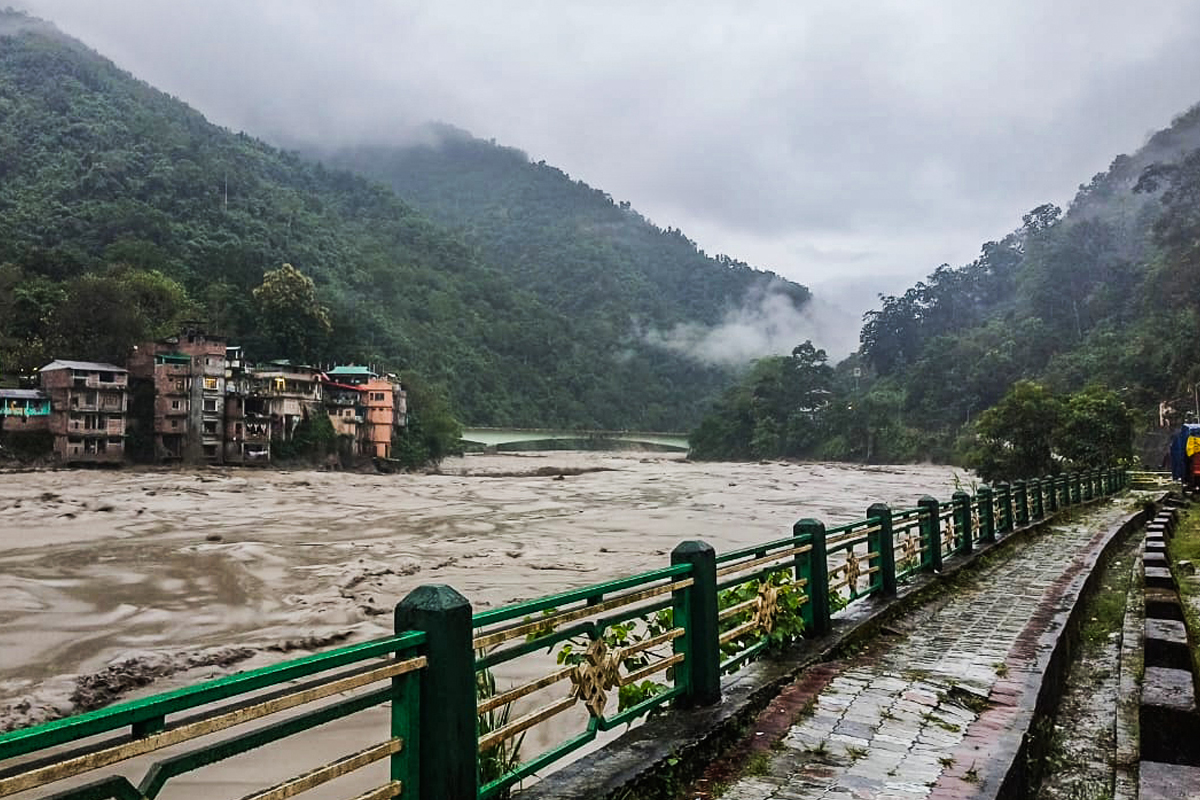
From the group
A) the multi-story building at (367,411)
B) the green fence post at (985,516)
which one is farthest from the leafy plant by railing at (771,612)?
the multi-story building at (367,411)

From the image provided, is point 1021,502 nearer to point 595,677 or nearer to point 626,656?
point 626,656

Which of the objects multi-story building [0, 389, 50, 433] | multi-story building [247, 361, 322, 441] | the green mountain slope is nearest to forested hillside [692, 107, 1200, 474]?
the green mountain slope

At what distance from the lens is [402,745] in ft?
9.41

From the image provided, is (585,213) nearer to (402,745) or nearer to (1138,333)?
(1138,333)

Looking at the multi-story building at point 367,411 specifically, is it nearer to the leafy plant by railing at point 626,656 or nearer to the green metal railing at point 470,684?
the green metal railing at point 470,684

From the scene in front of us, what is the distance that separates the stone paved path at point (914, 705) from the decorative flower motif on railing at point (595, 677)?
73 cm

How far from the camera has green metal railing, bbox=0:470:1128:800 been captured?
2119mm

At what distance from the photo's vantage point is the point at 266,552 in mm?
20266

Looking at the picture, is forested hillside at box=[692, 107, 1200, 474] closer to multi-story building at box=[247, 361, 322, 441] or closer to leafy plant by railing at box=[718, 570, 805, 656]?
multi-story building at box=[247, 361, 322, 441]

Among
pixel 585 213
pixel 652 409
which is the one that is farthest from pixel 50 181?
pixel 585 213

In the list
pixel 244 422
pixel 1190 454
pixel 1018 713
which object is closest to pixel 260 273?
pixel 244 422

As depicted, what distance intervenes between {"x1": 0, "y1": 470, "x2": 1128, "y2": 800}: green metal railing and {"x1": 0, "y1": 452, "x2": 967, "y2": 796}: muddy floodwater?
4.38 metres

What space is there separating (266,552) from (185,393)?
29162 millimetres

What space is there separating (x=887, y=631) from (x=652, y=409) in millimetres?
119545
